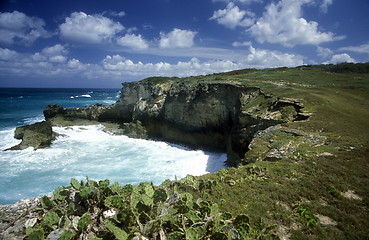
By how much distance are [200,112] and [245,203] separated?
97.0 feet

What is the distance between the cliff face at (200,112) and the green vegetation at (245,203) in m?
10.5

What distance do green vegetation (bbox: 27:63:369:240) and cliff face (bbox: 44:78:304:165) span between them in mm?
10452

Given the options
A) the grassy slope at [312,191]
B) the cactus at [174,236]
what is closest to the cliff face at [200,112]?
the grassy slope at [312,191]

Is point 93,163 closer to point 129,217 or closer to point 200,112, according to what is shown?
point 200,112

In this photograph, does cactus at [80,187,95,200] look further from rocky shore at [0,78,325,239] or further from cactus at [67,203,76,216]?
rocky shore at [0,78,325,239]

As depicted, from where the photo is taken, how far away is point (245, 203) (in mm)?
8750

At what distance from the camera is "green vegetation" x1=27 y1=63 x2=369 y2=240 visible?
234 inches

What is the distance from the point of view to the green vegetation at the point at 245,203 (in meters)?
5.94

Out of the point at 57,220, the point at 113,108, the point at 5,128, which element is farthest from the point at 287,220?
the point at 5,128

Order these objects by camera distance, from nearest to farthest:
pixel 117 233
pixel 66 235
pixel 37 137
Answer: pixel 66 235 < pixel 117 233 < pixel 37 137

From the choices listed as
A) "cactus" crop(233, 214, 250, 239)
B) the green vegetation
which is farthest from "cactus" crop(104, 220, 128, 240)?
"cactus" crop(233, 214, 250, 239)

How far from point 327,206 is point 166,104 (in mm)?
37482

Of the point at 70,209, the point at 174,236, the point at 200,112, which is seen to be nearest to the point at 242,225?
the point at 174,236

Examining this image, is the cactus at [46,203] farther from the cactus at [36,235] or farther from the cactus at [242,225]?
the cactus at [242,225]
